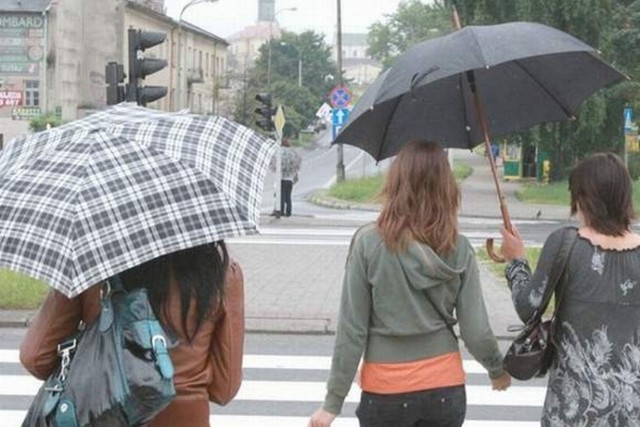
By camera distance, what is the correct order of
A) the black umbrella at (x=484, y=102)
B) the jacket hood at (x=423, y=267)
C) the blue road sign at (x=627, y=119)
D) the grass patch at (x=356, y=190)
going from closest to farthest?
the jacket hood at (x=423, y=267)
the black umbrella at (x=484, y=102)
the blue road sign at (x=627, y=119)
the grass patch at (x=356, y=190)

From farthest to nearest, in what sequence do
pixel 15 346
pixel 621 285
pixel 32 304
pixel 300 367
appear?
1. pixel 32 304
2. pixel 15 346
3. pixel 300 367
4. pixel 621 285

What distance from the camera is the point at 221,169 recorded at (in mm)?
3273

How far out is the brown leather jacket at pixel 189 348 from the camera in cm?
316

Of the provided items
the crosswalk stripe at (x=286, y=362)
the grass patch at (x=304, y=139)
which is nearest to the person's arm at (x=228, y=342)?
the crosswalk stripe at (x=286, y=362)

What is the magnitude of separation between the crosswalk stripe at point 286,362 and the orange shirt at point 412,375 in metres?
5.08

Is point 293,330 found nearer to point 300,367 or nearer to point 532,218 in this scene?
point 300,367

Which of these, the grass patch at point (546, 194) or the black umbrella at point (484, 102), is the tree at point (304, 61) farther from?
the black umbrella at point (484, 102)

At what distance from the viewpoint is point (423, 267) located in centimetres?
386

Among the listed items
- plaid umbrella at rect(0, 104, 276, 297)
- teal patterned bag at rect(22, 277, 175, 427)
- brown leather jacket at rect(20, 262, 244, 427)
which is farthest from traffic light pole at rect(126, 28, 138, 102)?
teal patterned bag at rect(22, 277, 175, 427)

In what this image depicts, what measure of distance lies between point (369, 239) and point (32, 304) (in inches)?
308

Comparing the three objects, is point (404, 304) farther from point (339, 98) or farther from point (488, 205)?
point (339, 98)

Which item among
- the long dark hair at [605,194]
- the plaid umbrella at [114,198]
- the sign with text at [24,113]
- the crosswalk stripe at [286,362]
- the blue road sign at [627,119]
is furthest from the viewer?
the sign with text at [24,113]

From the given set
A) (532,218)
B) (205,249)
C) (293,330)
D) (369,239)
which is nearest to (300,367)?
(293,330)

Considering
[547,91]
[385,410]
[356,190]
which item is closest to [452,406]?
[385,410]
